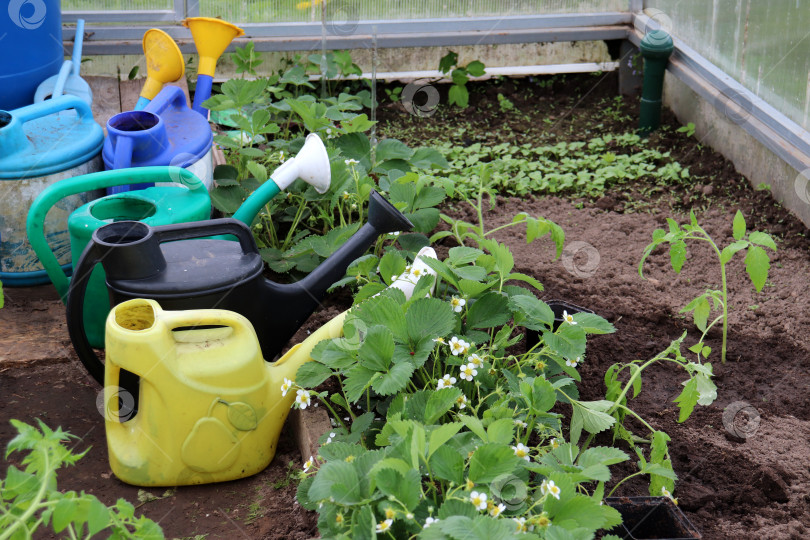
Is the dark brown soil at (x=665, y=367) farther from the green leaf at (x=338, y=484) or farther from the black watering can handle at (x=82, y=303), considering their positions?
the green leaf at (x=338, y=484)

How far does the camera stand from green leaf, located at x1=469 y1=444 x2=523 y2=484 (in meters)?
1.25

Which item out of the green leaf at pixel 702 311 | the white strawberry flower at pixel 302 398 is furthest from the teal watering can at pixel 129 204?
the green leaf at pixel 702 311

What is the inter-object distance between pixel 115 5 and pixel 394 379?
298 cm

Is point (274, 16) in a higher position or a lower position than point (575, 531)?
higher

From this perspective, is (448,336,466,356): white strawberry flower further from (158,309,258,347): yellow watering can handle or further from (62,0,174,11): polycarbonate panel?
(62,0,174,11): polycarbonate panel

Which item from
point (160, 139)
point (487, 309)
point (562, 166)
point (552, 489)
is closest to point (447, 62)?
point (562, 166)

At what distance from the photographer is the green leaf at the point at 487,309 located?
1.79 meters

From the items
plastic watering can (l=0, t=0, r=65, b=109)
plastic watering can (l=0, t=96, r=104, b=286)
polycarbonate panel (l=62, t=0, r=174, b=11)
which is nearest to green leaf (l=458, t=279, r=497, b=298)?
plastic watering can (l=0, t=96, r=104, b=286)

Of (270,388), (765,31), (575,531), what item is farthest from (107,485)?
(765,31)

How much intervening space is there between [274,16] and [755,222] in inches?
94.1

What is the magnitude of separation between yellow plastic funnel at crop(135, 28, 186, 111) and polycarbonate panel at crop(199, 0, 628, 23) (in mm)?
1239

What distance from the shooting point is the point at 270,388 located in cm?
179

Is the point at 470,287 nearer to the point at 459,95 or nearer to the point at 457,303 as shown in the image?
the point at 457,303

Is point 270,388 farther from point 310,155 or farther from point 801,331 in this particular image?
point 801,331
